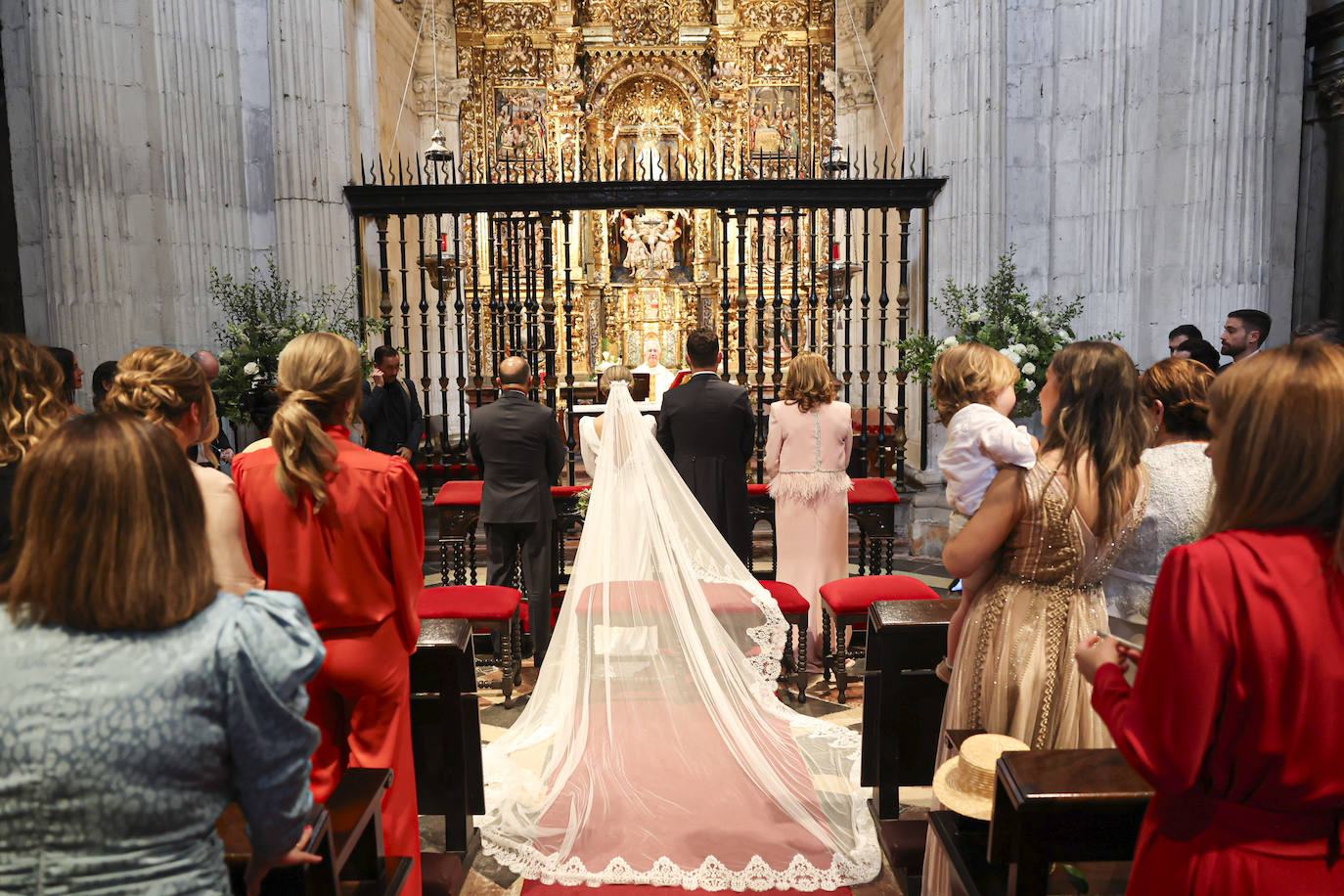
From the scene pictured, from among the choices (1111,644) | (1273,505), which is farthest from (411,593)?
(1273,505)

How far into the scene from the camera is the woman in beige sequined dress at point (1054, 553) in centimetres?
249

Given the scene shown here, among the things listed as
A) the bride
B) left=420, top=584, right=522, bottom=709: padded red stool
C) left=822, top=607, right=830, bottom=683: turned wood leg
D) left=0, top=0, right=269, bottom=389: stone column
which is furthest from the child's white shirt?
left=0, top=0, right=269, bottom=389: stone column

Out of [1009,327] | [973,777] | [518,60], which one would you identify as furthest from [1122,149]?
[518,60]

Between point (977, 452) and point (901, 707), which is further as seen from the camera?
point (901, 707)

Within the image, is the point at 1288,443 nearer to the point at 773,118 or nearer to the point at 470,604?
the point at 470,604

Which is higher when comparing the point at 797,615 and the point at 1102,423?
the point at 1102,423

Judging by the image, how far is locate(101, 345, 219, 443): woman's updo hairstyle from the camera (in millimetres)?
2617

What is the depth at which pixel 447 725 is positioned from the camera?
10.7 ft

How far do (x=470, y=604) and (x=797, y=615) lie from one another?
5.22 feet

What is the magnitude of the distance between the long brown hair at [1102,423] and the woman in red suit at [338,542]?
1685 millimetres

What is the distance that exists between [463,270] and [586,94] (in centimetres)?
331

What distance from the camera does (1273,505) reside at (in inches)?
55.2

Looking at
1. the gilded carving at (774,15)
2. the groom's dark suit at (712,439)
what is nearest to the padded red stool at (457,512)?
the groom's dark suit at (712,439)

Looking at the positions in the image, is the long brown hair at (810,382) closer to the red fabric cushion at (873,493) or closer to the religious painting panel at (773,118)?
the red fabric cushion at (873,493)
